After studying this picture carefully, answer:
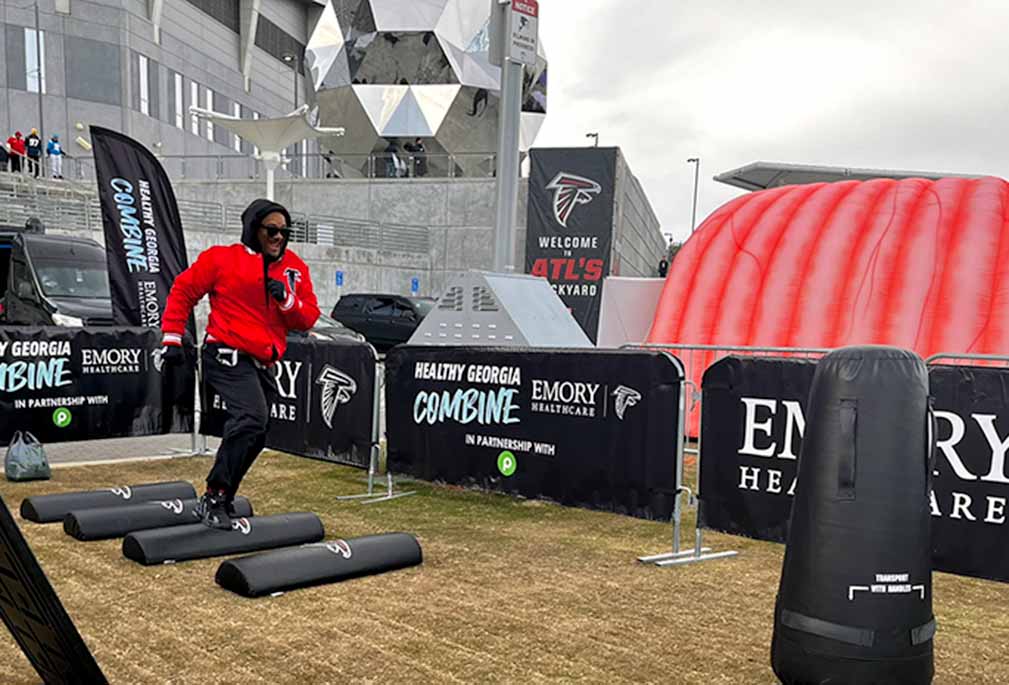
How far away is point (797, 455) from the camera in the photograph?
542cm

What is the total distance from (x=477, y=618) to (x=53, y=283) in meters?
11.5

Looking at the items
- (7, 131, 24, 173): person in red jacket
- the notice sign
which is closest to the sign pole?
the notice sign

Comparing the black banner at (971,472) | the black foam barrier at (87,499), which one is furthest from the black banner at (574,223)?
the black banner at (971,472)

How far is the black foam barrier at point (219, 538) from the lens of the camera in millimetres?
5324

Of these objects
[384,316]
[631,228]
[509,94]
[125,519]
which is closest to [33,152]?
[384,316]

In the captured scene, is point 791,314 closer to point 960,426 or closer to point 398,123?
point 960,426

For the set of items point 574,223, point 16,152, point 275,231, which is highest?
point 16,152

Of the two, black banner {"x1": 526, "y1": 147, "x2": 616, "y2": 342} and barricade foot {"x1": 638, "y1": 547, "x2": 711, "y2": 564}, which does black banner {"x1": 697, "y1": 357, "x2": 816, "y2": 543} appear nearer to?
barricade foot {"x1": 638, "y1": 547, "x2": 711, "y2": 564}

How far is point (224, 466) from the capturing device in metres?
5.61

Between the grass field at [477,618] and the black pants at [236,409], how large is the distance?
2.27 feet

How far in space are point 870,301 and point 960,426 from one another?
6.25 metres

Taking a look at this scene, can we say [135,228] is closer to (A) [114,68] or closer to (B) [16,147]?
(B) [16,147]

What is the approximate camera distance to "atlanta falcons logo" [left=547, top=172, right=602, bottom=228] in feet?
74.7

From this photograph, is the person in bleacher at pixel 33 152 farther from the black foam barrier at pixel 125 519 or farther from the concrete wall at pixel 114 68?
the black foam barrier at pixel 125 519
